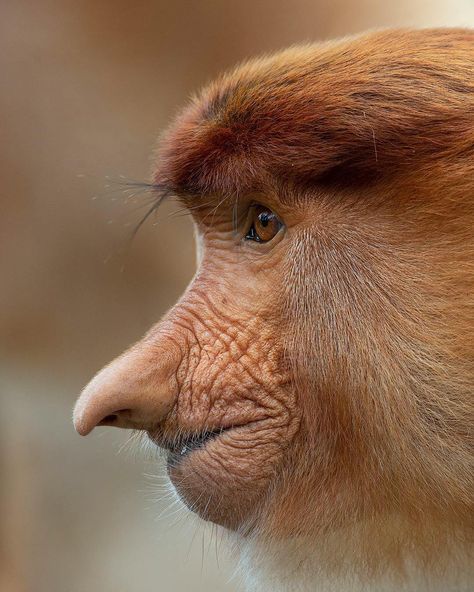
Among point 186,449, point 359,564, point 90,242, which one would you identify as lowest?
point 359,564

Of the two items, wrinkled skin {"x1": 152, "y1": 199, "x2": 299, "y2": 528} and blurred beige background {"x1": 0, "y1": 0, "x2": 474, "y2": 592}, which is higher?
blurred beige background {"x1": 0, "y1": 0, "x2": 474, "y2": 592}

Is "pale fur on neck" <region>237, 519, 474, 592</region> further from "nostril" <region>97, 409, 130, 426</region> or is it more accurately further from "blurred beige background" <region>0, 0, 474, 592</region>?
"blurred beige background" <region>0, 0, 474, 592</region>

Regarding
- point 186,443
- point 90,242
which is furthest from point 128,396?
point 90,242

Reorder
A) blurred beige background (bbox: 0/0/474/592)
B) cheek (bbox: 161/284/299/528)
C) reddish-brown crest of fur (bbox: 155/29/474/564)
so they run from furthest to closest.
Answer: blurred beige background (bbox: 0/0/474/592) < cheek (bbox: 161/284/299/528) < reddish-brown crest of fur (bbox: 155/29/474/564)

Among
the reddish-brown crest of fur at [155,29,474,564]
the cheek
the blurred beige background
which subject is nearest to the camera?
the reddish-brown crest of fur at [155,29,474,564]

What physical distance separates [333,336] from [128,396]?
30 cm

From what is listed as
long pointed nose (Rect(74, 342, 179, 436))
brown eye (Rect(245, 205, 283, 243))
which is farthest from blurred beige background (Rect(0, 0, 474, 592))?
long pointed nose (Rect(74, 342, 179, 436))

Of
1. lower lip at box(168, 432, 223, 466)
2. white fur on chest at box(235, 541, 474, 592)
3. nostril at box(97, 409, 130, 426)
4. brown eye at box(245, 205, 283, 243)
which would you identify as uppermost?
brown eye at box(245, 205, 283, 243)

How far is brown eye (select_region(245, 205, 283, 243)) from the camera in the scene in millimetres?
1096

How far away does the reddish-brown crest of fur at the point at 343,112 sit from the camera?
929 millimetres

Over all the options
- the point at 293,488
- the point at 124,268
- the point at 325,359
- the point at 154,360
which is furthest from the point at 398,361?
the point at 124,268

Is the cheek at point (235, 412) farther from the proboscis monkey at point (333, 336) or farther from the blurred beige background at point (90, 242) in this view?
the blurred beige background at point (90, 242)

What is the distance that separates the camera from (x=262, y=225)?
112cm

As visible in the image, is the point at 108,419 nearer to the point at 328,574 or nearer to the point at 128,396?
the point at 128,396
